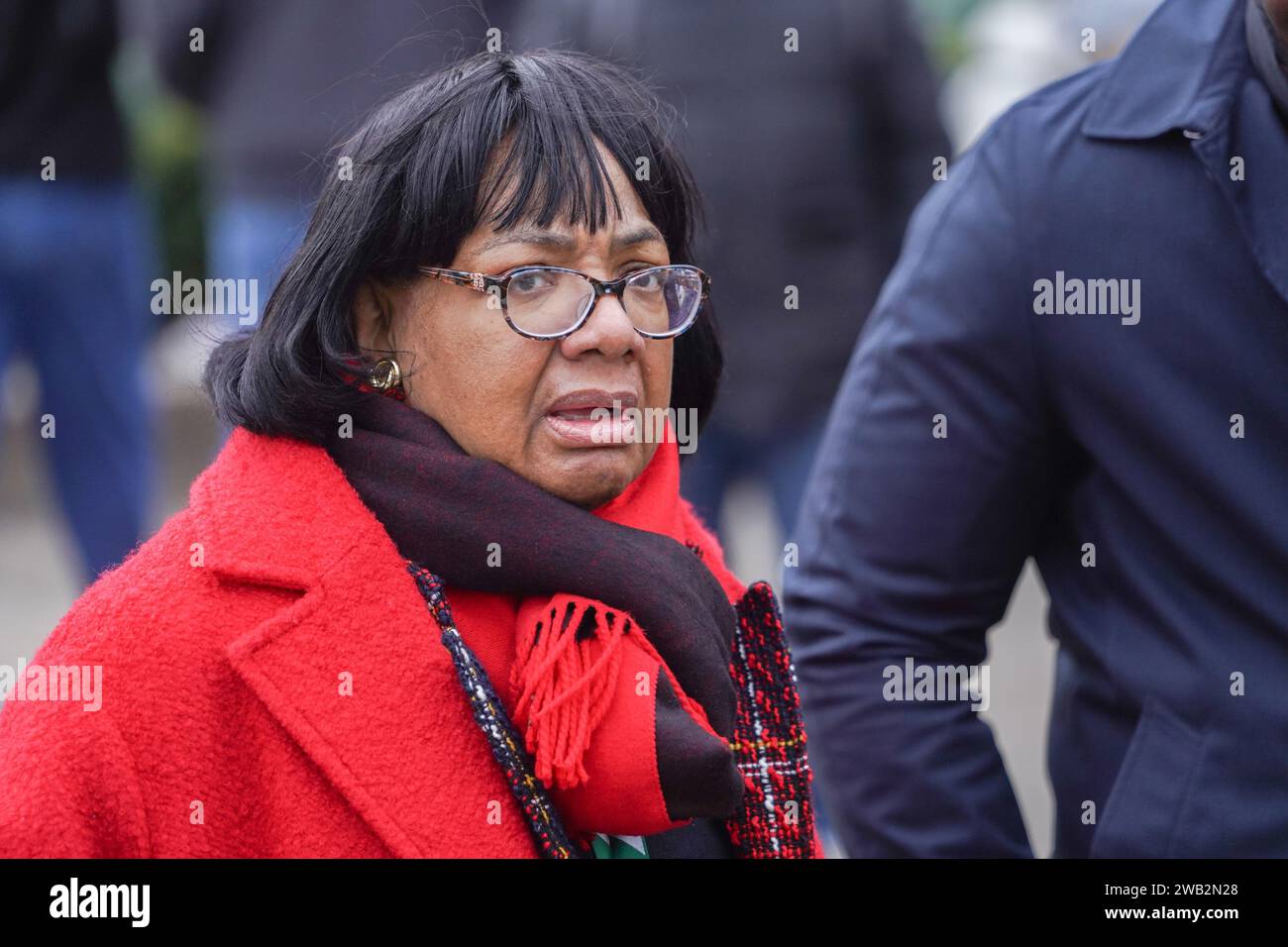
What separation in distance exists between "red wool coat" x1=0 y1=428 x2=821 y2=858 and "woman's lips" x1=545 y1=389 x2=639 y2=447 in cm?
24

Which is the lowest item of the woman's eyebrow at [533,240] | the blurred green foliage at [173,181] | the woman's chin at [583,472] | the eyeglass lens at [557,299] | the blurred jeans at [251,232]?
the woman's chin at [583,472]

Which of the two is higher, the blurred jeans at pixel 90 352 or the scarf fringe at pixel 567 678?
the blurred jeans at pixel 90 352

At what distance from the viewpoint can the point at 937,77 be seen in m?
4.32

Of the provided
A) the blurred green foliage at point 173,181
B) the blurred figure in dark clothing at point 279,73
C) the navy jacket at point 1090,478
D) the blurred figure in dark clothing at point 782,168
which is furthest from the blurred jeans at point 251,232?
the blurred green foliage at point 173,181

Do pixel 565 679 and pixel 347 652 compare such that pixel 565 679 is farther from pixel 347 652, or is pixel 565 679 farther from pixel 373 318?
pixel 373 318

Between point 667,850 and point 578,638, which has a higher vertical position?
point 578,638

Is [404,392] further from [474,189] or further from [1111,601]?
[1111,601]

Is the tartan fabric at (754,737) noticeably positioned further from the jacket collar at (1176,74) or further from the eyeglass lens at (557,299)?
the jacket collar at (1176,74)

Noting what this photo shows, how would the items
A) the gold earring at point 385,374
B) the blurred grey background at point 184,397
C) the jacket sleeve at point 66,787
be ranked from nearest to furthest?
the jacket sleeve at point 66,787, the gold earring at point 385,374, the blurred grey background at point 184,397

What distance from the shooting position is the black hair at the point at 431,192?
1825 mm

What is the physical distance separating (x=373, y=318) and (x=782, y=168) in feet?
7.41

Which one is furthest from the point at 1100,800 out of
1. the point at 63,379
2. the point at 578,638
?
the point at 63,379

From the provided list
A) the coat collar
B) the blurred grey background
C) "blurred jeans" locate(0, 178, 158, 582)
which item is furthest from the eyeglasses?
"blurred jeans" locate(0, 178, 158, 582)
